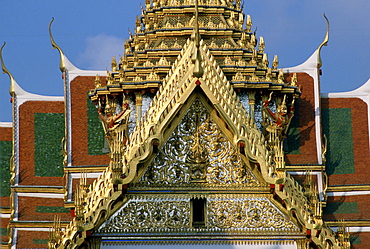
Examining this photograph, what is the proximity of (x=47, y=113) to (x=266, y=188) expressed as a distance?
28.8 feet

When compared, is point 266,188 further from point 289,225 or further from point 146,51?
point 146,51

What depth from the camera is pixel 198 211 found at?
81.9 feet

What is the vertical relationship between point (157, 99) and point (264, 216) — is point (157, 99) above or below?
above

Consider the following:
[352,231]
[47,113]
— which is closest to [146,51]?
[47,113]

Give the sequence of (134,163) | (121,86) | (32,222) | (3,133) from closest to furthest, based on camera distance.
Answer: (134,163)
(121,86)
(32,222)
(3,133)

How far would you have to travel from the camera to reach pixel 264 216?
2477cm

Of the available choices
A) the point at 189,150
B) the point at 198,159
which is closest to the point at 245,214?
the point at 198,159

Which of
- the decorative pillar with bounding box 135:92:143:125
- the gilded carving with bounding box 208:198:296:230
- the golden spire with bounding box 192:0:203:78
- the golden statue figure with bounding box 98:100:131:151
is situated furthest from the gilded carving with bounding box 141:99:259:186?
the decorative pillar with bounding box 135:92:143:125

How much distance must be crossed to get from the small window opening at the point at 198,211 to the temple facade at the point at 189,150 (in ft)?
0.08

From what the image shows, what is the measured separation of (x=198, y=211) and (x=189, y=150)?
3.61 feet

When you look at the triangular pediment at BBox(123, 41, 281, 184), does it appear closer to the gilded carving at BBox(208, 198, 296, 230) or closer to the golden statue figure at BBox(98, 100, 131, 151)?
the gilded carving at BBox(208, 198, 296, 230)

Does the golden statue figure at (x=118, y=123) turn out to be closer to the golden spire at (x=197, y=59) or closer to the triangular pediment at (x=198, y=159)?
the triangular pediment at (x=198, y=159)

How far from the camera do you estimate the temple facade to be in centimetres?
2459

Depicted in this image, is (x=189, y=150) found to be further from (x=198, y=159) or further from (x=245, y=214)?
(x=245, y=214)
